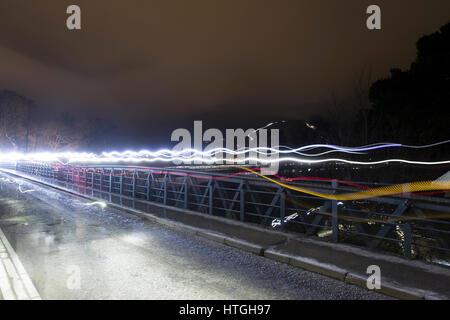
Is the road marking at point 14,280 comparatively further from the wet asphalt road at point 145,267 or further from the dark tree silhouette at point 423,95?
the dark tree silhouette at point 423,95

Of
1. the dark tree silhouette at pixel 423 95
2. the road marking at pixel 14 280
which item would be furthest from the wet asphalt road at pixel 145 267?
the dark tree silhouette at pixel 423 95

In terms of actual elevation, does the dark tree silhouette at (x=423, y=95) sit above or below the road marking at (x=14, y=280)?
above

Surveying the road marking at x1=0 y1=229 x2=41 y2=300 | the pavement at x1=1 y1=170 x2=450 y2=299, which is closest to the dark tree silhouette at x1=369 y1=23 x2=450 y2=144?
the pavement at x1=1 y1=170 x2=450 y2=299

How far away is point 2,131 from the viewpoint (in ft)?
184

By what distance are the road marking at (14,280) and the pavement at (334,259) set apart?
416cm

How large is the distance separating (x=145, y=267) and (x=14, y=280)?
2153mm

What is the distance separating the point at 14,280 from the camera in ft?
17.3

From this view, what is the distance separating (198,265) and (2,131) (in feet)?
211

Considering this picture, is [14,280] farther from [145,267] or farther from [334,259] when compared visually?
[334,259]

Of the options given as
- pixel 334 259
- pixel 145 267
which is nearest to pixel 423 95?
pixel 334 259

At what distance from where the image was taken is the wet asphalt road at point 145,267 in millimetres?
4891

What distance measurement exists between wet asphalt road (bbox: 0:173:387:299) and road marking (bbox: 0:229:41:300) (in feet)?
0.39
